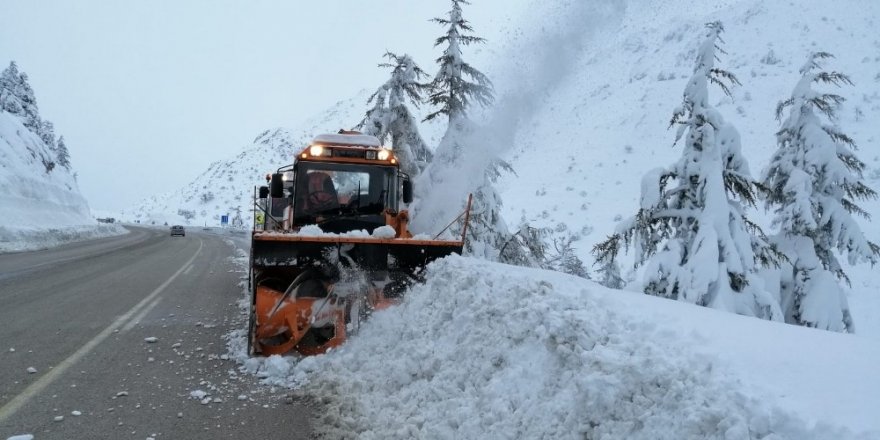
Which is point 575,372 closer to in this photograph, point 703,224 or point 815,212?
point 703,224

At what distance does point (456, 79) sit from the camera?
1506 centimetres

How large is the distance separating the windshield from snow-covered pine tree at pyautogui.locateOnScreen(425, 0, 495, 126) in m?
6.80

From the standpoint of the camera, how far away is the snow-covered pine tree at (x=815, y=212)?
10461 mm

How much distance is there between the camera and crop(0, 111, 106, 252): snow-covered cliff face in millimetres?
23633

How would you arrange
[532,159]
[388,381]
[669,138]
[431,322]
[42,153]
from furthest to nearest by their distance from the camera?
[42,153] → [532,159] → [669,138] → [431,322] → [388,381]

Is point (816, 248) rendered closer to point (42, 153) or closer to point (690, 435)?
A: point (690, 435)

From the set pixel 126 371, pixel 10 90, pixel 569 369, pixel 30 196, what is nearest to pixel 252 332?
pixel 126 371

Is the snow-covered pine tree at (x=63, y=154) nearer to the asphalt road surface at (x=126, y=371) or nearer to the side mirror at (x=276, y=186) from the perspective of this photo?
the asphalt road surface at (x=126, y=371)

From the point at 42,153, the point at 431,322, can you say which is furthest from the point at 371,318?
the point at 42,153

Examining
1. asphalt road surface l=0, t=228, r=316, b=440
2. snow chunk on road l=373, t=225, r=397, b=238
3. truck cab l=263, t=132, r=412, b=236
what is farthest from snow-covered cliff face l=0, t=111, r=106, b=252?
snow chunk on road l=373, t=225, r=397, b=238

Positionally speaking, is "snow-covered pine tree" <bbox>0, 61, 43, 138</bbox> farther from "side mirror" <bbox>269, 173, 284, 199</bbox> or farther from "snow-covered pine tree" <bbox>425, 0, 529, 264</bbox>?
"side mirror" <bbox>269, 173, 284, 199</bbox>

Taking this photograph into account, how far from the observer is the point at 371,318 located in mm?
6379

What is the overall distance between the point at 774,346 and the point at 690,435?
1.14 meters

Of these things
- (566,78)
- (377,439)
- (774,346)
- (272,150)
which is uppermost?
(272,150)
